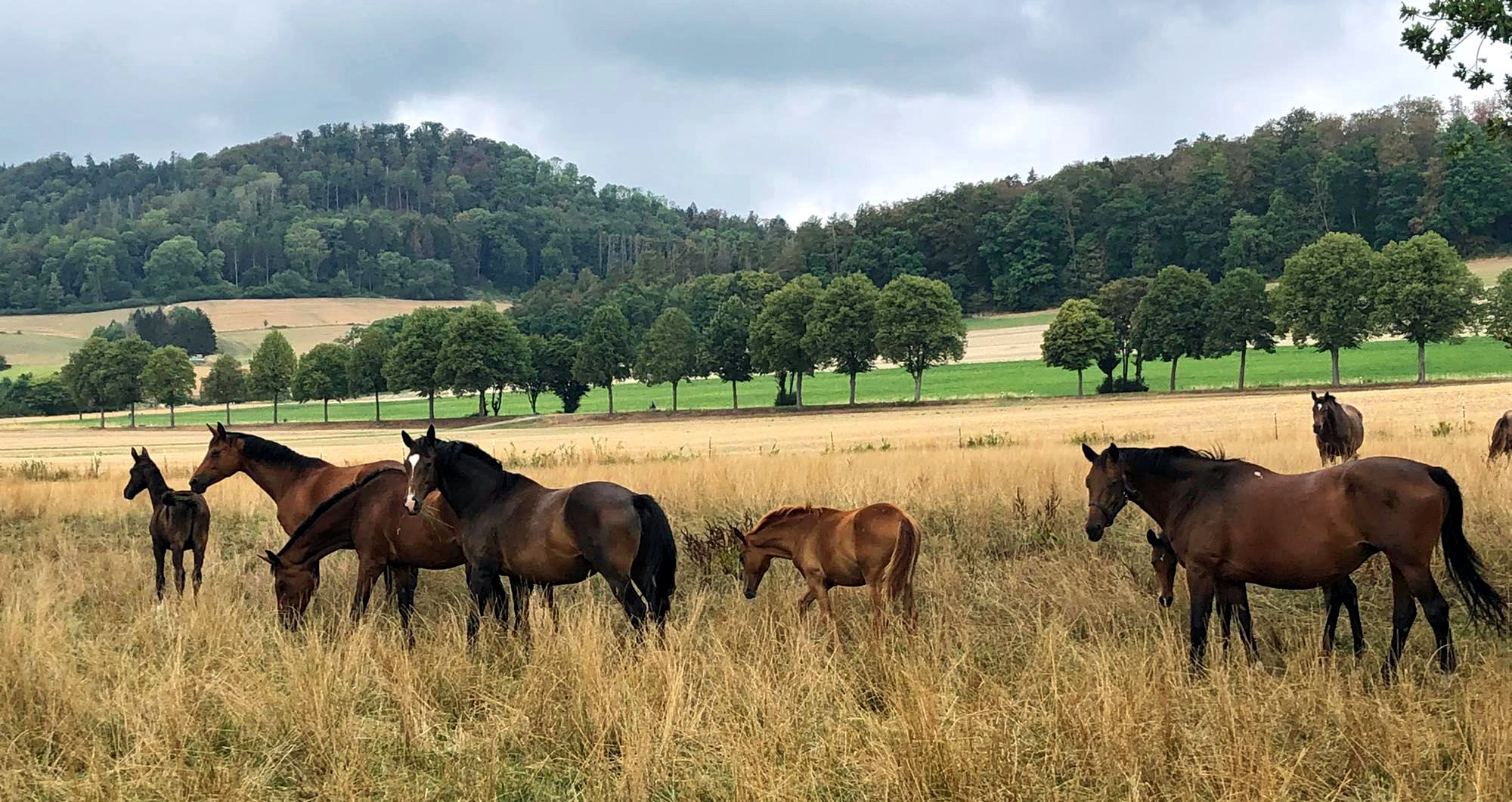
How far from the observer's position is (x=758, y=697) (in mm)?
5750

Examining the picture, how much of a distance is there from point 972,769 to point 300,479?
9.27m

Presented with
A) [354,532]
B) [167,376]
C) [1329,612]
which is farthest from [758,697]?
[167,376]

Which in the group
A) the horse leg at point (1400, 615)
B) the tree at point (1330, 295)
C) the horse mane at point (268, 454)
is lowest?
the horse leg at point (1400, 615)

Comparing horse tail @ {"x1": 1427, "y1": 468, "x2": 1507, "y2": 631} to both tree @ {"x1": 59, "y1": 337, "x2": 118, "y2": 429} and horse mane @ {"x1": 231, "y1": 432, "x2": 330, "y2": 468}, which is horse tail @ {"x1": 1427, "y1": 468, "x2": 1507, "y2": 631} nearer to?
horse mane @ {"x1": 231, "y1": 432, "x2": 330, "y2": 468}

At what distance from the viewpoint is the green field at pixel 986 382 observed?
7225 centimetres

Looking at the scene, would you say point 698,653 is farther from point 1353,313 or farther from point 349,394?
point 349,394

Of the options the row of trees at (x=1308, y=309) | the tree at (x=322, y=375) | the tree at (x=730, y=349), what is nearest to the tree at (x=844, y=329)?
the tree at (x=730, y=349)

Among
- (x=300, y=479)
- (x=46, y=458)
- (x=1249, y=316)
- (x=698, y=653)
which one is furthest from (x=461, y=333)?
(x=698, y=653)

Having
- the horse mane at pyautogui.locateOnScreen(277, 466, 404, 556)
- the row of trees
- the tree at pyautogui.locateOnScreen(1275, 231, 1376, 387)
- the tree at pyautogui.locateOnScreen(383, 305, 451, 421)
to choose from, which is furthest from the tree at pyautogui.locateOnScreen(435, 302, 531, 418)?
the horse mane at pyautogui.locateOnScreen(277, 466, 404, 556)

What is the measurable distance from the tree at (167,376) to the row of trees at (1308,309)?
7555cm

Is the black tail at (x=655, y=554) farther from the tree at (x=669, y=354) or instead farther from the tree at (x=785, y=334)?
the tree at (x=669, y=354)

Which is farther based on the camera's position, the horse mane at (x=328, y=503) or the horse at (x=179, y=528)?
the horse at (x=179, y=528)

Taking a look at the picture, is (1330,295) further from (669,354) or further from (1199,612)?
(1199,612)

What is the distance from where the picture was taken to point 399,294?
198875 mm
